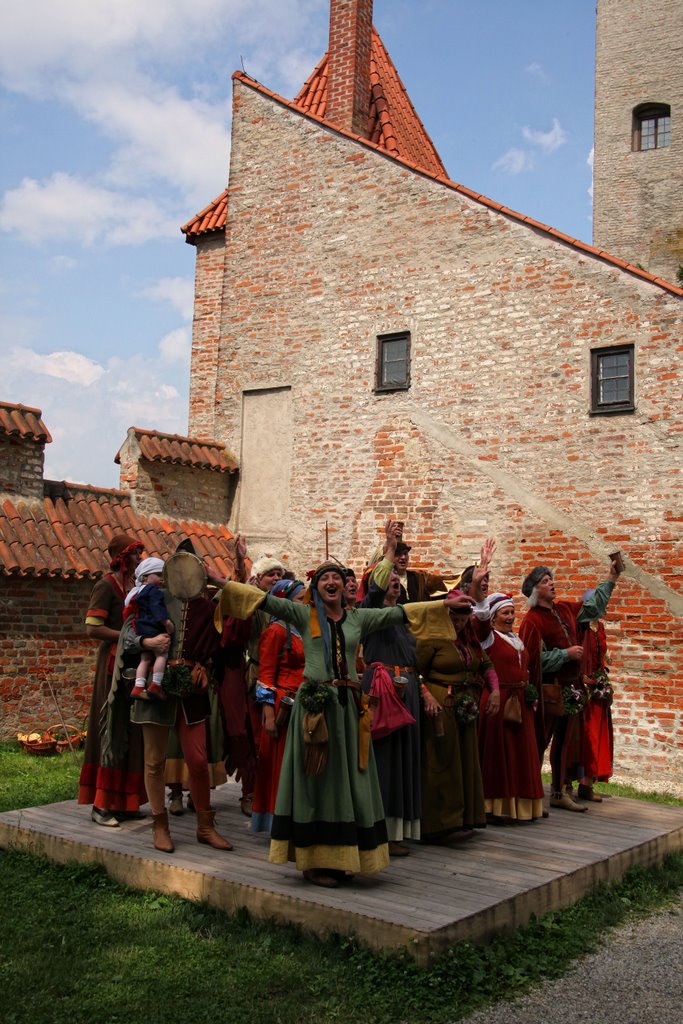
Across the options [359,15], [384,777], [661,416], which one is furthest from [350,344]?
[384,777]

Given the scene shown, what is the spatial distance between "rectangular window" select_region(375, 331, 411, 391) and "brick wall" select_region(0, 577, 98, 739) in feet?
15.5

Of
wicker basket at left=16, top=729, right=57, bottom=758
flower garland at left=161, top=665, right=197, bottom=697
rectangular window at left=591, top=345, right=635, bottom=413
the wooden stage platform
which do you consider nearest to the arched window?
rectangular window at left=591, top=345, right=635, bottom=413

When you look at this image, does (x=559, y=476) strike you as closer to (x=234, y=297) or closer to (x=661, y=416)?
(x=661, y=416)

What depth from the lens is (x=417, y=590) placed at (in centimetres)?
731

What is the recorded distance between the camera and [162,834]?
6.58 metres

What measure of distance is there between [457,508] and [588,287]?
312cm

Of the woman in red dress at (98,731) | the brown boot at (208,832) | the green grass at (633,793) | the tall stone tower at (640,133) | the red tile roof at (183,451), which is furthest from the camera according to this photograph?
the tall stone tower at (640,133)

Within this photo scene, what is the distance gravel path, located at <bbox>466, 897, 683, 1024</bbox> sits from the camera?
15.7ft

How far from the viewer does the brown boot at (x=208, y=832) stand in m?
6.71

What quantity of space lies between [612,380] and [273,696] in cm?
702

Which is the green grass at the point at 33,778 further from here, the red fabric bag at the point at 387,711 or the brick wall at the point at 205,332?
the brick wall at the point at 205,332

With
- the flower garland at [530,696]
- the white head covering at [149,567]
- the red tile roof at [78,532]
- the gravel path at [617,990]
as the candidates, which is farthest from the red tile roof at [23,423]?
the gravel path at [617,990]

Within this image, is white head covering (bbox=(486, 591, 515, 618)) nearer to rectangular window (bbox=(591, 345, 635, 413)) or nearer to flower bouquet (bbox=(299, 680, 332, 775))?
flower bouquet (bbox=(299, 680, 332, 775))

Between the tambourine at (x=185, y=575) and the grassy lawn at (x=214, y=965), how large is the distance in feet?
6.12
